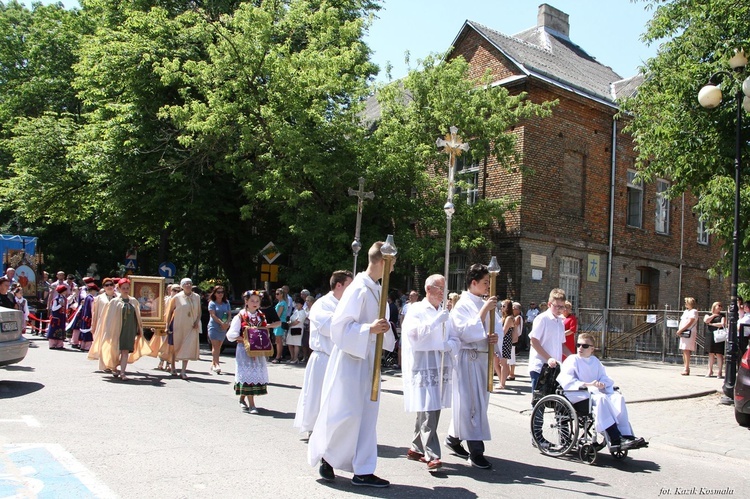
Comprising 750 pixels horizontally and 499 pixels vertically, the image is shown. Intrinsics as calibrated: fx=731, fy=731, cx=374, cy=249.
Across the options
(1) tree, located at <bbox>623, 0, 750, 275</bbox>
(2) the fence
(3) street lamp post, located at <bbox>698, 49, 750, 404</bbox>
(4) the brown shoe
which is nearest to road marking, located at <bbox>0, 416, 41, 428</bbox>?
(4) the brown shoe

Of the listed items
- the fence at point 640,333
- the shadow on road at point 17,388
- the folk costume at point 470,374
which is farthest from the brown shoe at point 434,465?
the fence at point 640,333

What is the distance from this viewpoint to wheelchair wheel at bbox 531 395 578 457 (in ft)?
25.9

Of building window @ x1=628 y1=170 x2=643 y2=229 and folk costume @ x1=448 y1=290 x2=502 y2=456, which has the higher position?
building window @ x1=628 y1=170 x2=643 y2=229

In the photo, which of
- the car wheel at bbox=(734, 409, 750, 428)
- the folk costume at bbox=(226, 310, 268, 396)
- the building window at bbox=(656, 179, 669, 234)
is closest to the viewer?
the folk costume at bbox=(226, 310, 268, 396)

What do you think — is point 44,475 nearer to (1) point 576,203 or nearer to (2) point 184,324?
(2) point 184,324

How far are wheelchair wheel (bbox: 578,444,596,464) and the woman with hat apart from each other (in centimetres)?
797

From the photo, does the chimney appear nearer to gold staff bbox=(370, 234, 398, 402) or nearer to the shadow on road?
the shadow on road

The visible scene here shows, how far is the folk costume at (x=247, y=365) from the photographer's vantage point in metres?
10.2

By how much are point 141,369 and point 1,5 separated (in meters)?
33.8

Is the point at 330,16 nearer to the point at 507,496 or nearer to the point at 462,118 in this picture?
the point at 462,118

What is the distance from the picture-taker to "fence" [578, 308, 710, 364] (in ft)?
69.0

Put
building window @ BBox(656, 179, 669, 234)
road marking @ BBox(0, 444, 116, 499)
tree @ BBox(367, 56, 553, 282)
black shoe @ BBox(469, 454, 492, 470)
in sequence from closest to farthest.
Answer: road marking @ BBox(0, 444, 116, 499), black shoe @ BBox(469, 454, 492, 470), tree @ BBox(367, 56, 553, 282), building window @ BBox(656, 179, 669, 234)

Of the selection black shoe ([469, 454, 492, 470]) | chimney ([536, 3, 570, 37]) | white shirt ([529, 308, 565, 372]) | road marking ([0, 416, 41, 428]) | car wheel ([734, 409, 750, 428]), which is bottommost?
road marking ([0, 416, 41, 428])

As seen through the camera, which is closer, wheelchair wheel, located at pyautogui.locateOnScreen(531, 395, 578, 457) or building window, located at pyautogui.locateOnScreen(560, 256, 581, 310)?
wheelchair wheel, located at pyautogui.locateOnScreen(531, 395, 578, 457)
